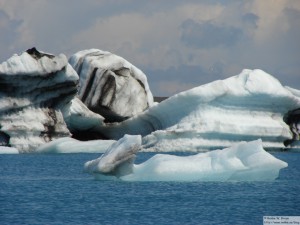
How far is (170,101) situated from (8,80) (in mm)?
6236

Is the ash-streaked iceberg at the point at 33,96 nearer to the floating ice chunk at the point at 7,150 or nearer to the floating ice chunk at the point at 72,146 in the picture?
the floating ice chunk at the point at 7,150

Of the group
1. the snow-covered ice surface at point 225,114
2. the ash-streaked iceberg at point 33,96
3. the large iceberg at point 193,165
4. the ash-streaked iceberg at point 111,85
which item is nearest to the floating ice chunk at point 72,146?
the ash-streaked iceberg at point 33,96

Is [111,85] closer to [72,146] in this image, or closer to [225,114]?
[72,146]

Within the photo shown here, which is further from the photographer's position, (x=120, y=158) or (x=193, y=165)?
(x=193, y=165)

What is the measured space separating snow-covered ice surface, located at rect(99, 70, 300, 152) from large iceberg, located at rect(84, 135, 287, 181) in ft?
41.6

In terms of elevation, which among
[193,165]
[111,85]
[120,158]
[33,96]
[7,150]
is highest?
[111,85]

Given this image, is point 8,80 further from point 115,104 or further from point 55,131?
point 115,104

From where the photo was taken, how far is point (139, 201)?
728 inches

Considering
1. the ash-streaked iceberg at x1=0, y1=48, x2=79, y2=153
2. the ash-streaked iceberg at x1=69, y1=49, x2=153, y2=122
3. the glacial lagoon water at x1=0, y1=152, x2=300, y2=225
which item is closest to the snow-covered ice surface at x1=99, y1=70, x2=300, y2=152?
the ash-streaked iceberg at x1=69, y1=49, x2=153, y2=122

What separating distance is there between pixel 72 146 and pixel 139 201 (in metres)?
17.5

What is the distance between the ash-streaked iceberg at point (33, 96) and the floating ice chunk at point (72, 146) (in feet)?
1.44

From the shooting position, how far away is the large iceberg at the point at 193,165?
2023cm

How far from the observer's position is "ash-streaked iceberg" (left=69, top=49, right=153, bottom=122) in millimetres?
37812

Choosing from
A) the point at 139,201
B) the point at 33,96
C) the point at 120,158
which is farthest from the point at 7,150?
the point at 139,201
